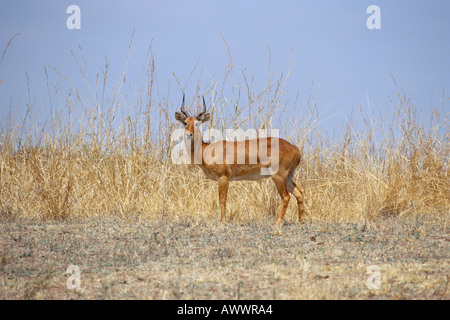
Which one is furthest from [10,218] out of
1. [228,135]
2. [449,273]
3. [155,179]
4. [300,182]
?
[449,273]

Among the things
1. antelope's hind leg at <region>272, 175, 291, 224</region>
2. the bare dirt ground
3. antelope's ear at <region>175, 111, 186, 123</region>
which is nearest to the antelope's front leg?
the bare dirt ground

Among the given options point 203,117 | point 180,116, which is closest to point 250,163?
point 203,117

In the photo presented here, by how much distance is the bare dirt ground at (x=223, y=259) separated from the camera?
17.0 feet

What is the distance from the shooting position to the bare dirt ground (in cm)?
520

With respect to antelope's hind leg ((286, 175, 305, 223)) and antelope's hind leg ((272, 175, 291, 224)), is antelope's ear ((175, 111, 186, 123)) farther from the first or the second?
antelope's hind leg ((286, 175, 305, 223))

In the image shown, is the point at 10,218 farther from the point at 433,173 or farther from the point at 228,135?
the point at 433,173
